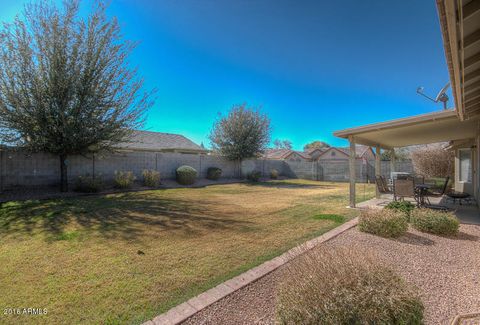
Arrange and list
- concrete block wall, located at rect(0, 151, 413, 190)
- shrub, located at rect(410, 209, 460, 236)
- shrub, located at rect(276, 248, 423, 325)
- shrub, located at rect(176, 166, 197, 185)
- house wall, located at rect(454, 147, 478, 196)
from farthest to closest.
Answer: shrub, located at rect(176, 166, 197, 185)
concrete block wall, located at rect(0, 151, 413, 190)
house wall, located at rect(454, 147, 478, 196)
shrub, located at rect(410, 209, 460, 236)
shrub, located at rect(276, 248, 423, 325)

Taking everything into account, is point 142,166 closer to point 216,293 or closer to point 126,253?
point 126,253

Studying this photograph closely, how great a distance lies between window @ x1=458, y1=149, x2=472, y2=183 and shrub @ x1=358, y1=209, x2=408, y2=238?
27.3ft

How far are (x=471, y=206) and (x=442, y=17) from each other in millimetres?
8804

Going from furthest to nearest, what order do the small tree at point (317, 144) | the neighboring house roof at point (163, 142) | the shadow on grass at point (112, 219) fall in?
the small tree at point (317, 144) → the neighboring house roof at point (163, 142) → the shadow on grass at point (112, 219)

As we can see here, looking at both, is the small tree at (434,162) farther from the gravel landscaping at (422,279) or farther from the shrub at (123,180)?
the shrub at (123,180)

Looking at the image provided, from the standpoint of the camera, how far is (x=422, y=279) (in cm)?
283

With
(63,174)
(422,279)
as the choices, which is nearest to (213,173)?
(63,174)

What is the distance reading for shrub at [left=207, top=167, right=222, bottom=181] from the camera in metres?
17.4

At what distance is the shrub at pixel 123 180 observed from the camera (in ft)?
37.9

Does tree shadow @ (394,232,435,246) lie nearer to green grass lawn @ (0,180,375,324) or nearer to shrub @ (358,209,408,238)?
shrub @ (358,209,408,238)

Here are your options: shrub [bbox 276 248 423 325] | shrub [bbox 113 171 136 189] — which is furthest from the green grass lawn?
shrub [bbox 113 171 136 189]

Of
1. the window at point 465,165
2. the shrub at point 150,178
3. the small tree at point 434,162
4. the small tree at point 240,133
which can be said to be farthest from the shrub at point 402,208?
the small tree at point 434,162

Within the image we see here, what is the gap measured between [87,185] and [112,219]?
574cm

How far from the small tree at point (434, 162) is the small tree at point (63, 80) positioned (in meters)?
20.9
